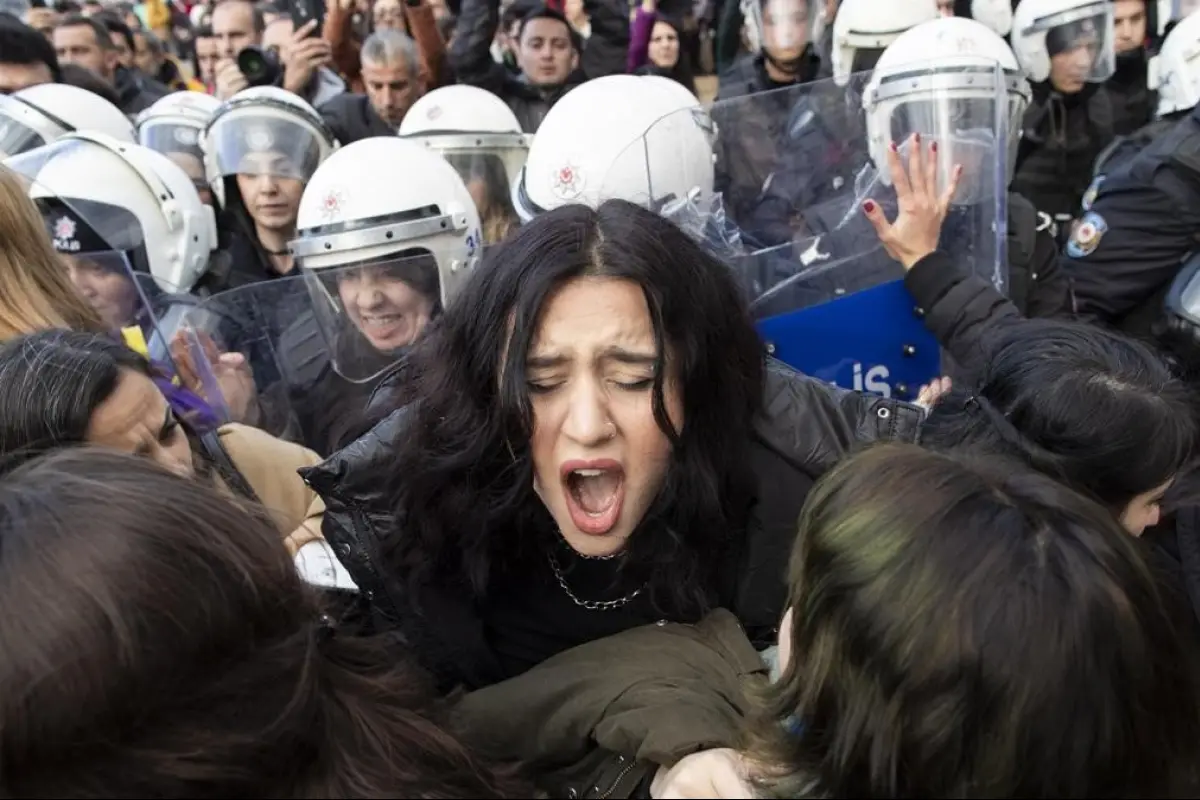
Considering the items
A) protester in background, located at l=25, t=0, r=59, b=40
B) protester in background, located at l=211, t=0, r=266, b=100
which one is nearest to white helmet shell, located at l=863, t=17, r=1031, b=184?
protester in background, located at l=211, t=0, r=266, b=100

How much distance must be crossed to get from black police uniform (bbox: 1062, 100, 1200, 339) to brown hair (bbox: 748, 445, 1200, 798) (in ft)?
7.16

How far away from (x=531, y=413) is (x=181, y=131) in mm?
3903

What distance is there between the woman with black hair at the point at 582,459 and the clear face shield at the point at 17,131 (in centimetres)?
315

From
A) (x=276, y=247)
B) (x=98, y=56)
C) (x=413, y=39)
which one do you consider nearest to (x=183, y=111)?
(x=276, y=247)

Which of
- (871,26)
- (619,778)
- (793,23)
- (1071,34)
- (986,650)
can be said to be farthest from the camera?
(793,23)

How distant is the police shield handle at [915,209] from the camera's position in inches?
105

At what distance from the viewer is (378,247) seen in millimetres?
3254

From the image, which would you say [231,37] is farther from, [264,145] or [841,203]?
[841,203]

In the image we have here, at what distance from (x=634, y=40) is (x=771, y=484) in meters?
6.00

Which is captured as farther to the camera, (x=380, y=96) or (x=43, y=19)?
(x=43, y=19)

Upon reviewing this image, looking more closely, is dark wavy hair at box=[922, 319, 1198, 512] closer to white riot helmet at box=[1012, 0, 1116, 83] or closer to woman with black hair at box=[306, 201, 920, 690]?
woman with black hair at box=[306, 201, 920, 690]

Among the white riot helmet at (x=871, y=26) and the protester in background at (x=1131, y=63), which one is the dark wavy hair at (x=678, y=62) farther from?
the protester in background at (x=1131, y=63)

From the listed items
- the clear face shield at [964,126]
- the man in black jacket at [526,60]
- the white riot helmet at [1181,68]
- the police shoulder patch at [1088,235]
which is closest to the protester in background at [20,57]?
the man in black jacket at [526,60]

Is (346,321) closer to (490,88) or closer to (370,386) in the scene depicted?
(370,386)
